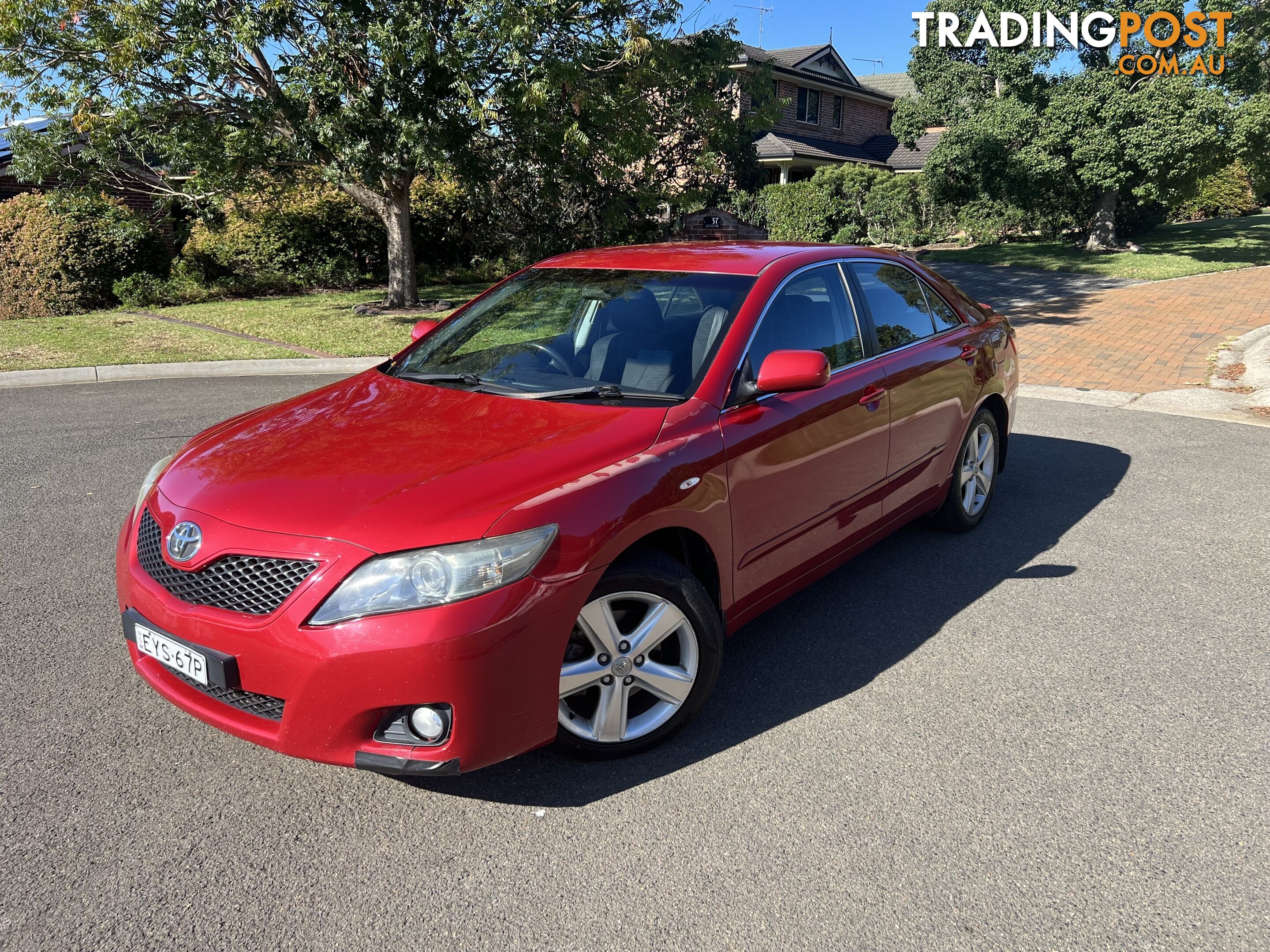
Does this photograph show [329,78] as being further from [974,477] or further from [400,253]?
[974,477]

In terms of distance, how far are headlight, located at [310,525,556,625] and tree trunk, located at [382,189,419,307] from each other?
13.1m

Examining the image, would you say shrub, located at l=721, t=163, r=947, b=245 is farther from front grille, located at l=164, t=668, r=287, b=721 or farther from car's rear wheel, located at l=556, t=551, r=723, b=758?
front grille, located at l=164, t=668, r=287, b=721

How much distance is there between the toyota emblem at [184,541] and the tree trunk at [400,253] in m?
12.6

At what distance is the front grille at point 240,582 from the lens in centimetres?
267

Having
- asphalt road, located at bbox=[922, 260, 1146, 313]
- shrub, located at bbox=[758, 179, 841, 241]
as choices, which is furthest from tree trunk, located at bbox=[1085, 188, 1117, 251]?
shrub, located at bbox=[758, 179, 841, 241]

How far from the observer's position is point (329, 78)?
11.5 meters

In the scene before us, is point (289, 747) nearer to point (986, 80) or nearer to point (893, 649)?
point (893, 649)

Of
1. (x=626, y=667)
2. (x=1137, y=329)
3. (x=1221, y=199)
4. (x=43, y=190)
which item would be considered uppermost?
(x=43, y=190)

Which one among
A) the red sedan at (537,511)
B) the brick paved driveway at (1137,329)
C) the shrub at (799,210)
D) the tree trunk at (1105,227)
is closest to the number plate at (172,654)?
the red sedan at (537,511)

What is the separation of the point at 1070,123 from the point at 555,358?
22059mm

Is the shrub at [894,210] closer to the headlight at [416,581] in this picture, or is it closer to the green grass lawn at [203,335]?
the green grass lawn at [203,335]

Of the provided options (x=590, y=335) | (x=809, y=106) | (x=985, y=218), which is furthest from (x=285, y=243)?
(x=809, y=106)

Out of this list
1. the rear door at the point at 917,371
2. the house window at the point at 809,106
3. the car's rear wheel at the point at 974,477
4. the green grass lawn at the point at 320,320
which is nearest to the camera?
the rear door at the point at 917,371

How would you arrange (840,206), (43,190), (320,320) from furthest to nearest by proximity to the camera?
(840,206)
(43,190)
(320,320)
